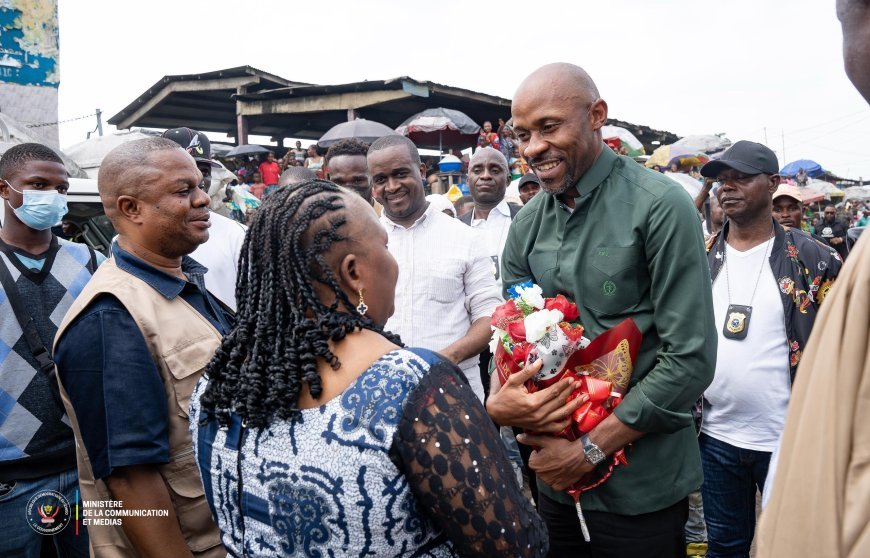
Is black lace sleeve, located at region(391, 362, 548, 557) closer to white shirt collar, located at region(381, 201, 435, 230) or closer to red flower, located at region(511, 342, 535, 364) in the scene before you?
red flower, located at region(511, 342, 535, 364)

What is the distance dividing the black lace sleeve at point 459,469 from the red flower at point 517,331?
0.77m

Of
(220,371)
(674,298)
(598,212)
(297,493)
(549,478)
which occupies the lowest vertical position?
(549,478)


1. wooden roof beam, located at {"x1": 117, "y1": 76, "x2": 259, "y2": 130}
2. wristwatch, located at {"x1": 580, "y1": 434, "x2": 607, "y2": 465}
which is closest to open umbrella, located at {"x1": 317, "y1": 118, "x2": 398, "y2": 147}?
wooden roof beam, located at {"x1": 117, "y1": 76, "x2": 259, "y2": 130}

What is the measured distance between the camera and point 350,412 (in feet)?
4.74

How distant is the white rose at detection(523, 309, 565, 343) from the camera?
2166 mm

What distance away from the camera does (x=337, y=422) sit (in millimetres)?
1448

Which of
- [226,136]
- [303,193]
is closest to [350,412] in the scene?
[303,193]

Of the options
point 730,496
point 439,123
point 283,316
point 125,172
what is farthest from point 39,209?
point 439,123

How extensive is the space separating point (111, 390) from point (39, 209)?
200cm

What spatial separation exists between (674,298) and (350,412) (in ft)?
4.41

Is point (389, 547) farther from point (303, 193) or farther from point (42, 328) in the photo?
point (42, 328)

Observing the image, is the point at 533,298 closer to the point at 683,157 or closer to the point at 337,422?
the point at 337,422

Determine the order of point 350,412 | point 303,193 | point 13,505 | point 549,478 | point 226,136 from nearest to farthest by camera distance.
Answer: point 350,412, point 303,193, point 549,478, point 13,505, point 226,136

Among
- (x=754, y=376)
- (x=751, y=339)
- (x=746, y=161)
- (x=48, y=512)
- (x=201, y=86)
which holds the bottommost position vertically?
(x=48, y=512)
